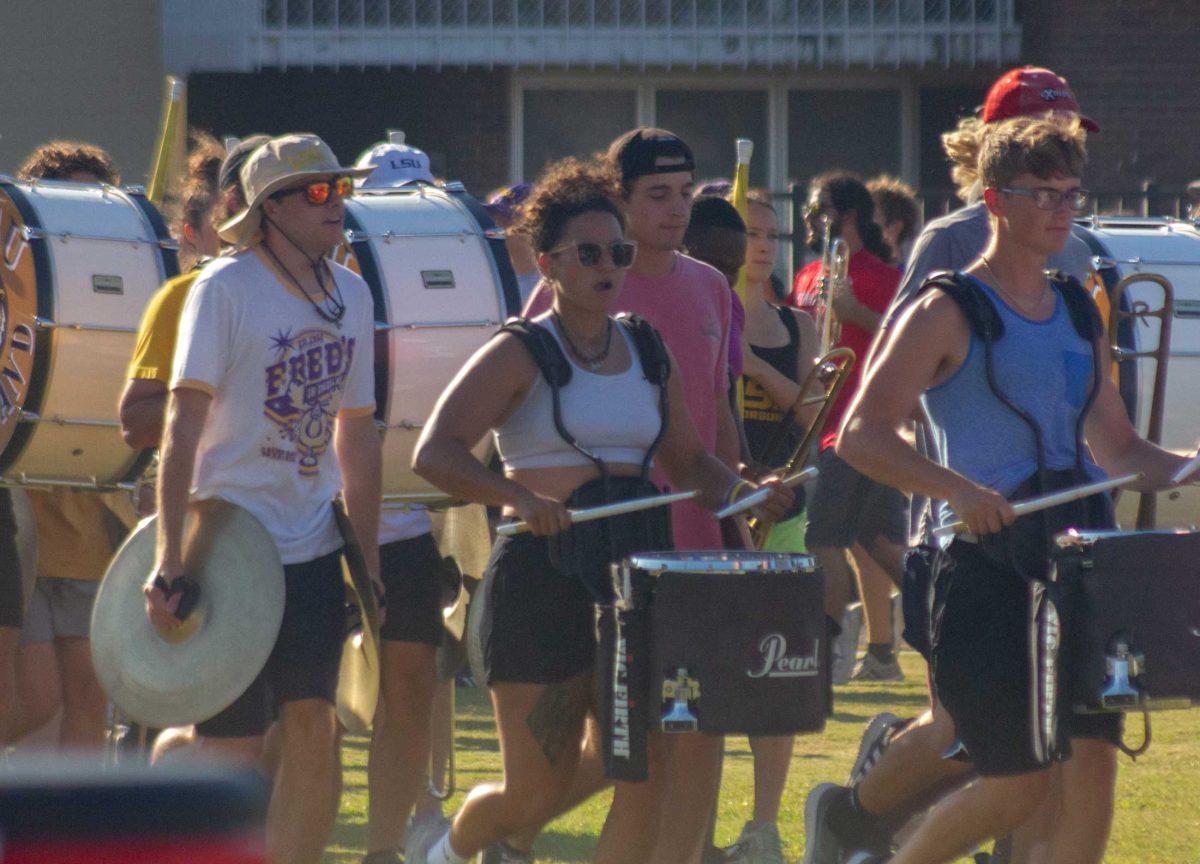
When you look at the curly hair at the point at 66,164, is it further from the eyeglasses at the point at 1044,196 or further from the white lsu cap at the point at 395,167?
the eyeglasses at the point at 1044,196

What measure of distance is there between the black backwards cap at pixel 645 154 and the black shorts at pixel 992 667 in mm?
1332

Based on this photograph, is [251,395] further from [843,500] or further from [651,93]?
[651,93]

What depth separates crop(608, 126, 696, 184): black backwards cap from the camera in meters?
5.60

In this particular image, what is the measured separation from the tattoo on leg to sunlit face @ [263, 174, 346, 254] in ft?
3.57

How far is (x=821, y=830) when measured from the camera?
5.64 m

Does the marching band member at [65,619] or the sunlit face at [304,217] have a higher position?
the sunlit face at [304,217]

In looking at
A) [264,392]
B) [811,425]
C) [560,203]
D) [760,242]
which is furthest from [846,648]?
Answer: [264,392]

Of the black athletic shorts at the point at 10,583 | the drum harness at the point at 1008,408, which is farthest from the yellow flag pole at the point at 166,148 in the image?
the drum harness at the point at 1008,408

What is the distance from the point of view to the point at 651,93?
16.9 meters

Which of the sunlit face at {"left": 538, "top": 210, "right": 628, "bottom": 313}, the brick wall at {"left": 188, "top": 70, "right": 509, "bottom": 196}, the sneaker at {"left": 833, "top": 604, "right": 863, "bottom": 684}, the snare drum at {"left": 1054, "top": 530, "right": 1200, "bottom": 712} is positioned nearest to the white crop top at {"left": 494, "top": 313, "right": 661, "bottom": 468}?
the sunlit face at {"left": 538, "top": 210, "right": 628, "bottom": 313}

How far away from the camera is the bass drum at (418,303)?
648 centimetres

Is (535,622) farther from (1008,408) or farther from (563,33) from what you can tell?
(563,33)

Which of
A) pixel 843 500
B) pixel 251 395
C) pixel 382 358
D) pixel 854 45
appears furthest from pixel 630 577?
pixel 854 45

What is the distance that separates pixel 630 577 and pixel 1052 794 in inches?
39.9
